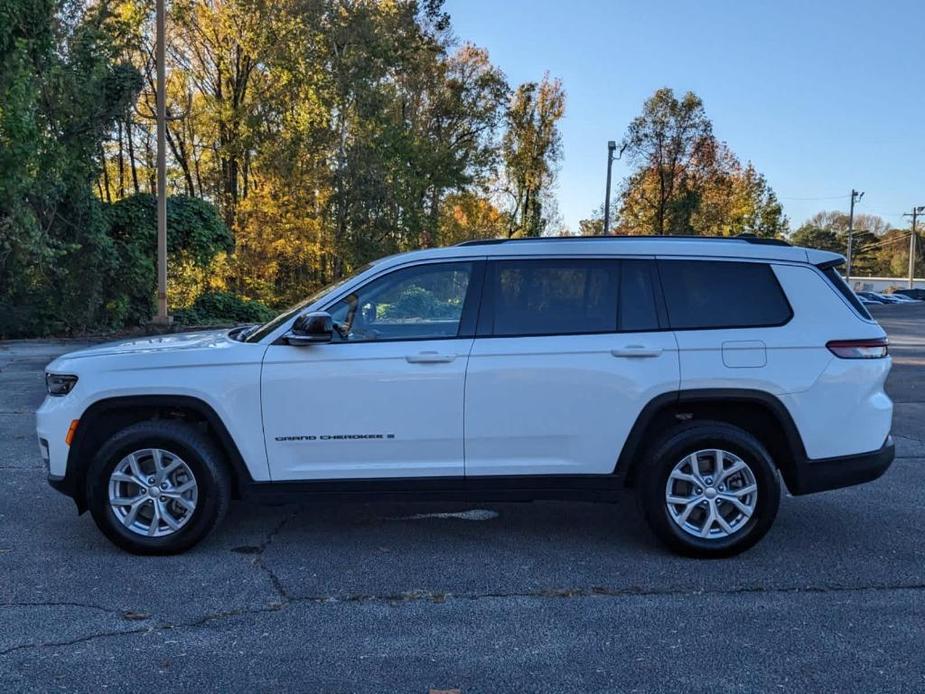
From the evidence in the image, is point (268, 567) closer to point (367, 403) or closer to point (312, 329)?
point (367, 403)

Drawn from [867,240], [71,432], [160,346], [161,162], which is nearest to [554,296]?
[160,346]

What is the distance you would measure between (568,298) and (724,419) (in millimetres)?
1214

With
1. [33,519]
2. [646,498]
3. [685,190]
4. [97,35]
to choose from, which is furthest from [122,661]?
[685,190]

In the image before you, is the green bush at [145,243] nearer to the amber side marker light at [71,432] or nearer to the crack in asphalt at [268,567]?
the crack in asphalt at [268,567]

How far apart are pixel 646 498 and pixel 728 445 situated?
1.88 feet

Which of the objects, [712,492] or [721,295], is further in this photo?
[721,295]

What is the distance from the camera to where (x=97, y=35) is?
1989 centimetres

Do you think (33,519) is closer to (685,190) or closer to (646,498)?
(646,498)

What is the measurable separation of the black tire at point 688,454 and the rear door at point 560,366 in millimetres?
254

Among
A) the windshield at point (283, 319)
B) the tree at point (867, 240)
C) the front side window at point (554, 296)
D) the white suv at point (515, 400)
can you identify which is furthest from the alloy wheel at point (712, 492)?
the tree at point (867, 240)

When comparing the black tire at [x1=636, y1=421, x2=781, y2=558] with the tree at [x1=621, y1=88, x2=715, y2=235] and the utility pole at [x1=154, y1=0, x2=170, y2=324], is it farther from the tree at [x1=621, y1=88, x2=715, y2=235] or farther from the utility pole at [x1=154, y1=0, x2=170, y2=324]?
the tree at [x1=621, y1=88, x2=715, y2=235]

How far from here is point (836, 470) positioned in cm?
466

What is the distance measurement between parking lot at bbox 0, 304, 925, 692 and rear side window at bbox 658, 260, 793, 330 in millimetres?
1438

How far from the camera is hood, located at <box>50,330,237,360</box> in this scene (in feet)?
15.4
